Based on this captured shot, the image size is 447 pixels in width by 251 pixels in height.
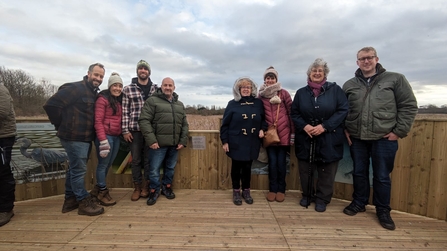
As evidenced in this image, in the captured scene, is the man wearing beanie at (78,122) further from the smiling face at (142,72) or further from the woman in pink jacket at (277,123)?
the woman in pink jacket at (277,123)

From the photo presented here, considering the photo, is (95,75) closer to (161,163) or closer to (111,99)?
(111,99)

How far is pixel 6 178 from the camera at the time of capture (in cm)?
247

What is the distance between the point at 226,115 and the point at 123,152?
5.82 ft

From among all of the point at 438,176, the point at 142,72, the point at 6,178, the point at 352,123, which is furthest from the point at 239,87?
A: the point at 6,178

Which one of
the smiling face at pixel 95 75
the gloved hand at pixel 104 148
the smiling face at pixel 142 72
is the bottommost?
the gloved hand at pixel 104 148

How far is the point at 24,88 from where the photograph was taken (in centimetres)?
2572

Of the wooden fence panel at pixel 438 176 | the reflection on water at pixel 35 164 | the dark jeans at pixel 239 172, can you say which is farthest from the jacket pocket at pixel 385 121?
the reflection on water at pixel 35 164

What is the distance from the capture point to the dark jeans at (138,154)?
301 centimetres

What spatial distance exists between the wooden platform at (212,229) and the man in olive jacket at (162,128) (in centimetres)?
47

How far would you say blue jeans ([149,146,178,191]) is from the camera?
3.01 m

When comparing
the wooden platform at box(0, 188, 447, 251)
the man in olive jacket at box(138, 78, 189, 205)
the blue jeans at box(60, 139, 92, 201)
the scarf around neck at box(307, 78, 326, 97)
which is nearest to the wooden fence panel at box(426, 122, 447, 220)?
the wooden platform at box(0, 188, 447, 251)

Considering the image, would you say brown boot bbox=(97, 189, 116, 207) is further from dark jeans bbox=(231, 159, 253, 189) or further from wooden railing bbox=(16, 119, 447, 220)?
dark jeans bbox=(231, 159, 253, 189)

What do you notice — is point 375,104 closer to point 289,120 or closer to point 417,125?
point 417,125

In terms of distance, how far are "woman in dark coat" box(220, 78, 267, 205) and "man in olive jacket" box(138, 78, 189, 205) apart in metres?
0.63
